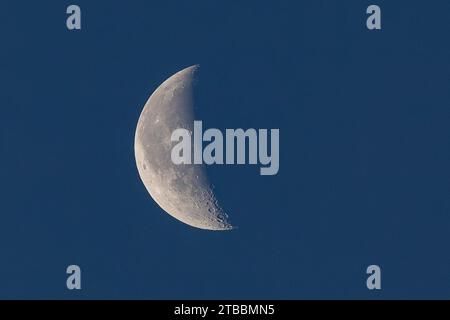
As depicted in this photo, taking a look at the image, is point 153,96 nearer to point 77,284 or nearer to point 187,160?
point 187,160

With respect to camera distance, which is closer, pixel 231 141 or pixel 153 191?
pixel 231 141

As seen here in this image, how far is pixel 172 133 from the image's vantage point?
19.5 metres

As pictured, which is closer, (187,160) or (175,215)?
(187,160)

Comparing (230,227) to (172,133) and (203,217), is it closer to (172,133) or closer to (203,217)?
(203,217)

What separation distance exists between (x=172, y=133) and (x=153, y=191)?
6.05 feet

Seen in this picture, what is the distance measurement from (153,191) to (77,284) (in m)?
3.06

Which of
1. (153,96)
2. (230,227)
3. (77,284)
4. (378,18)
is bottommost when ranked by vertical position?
(77,284)

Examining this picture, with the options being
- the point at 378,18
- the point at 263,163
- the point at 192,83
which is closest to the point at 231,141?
the point at 263,163

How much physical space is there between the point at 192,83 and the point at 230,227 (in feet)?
12.5

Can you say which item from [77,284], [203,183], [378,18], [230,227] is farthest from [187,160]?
[378,18]

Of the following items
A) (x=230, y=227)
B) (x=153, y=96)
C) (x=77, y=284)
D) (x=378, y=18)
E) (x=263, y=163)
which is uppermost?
(x=378, y=18)

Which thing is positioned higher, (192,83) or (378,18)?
(378,18)

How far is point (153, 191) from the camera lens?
20422mm

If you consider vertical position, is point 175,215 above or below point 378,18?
below
